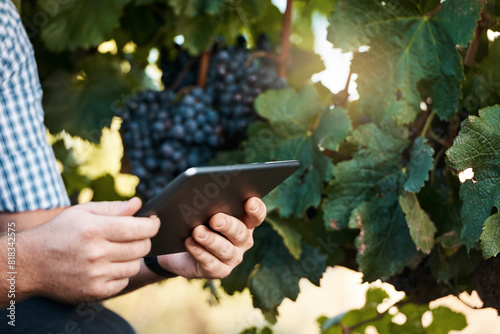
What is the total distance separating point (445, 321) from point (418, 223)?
1.43 ft

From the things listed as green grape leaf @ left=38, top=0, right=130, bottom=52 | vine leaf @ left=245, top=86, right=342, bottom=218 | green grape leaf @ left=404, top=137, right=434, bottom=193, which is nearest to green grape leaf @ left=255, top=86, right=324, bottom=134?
vine leaf @ left=245, top=86, right=342, bottom=218

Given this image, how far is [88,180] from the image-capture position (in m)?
1.51

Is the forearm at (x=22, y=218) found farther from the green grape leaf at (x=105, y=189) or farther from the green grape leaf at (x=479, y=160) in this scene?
the green grape leaf at (x=479, y=160)

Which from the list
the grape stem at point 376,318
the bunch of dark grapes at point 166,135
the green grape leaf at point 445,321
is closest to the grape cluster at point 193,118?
the bunch of dark grapes at point 166,135

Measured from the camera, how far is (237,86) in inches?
43.0

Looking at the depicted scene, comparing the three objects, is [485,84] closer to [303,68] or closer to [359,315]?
[303,68]

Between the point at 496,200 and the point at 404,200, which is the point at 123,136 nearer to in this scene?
the point at 404,200

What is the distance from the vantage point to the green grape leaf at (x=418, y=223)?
79 cm

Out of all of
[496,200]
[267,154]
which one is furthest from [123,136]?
[496,200]

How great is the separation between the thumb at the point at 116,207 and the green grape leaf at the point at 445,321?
709 mm

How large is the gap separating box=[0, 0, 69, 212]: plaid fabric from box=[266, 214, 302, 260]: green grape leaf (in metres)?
0.39

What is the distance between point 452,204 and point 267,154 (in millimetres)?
326

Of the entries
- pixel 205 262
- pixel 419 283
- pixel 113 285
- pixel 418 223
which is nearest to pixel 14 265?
pixel 113 285

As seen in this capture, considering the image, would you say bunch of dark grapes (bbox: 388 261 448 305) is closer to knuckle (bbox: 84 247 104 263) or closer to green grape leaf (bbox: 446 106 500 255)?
green grape leaf (bbox: 446 106 500 255)
